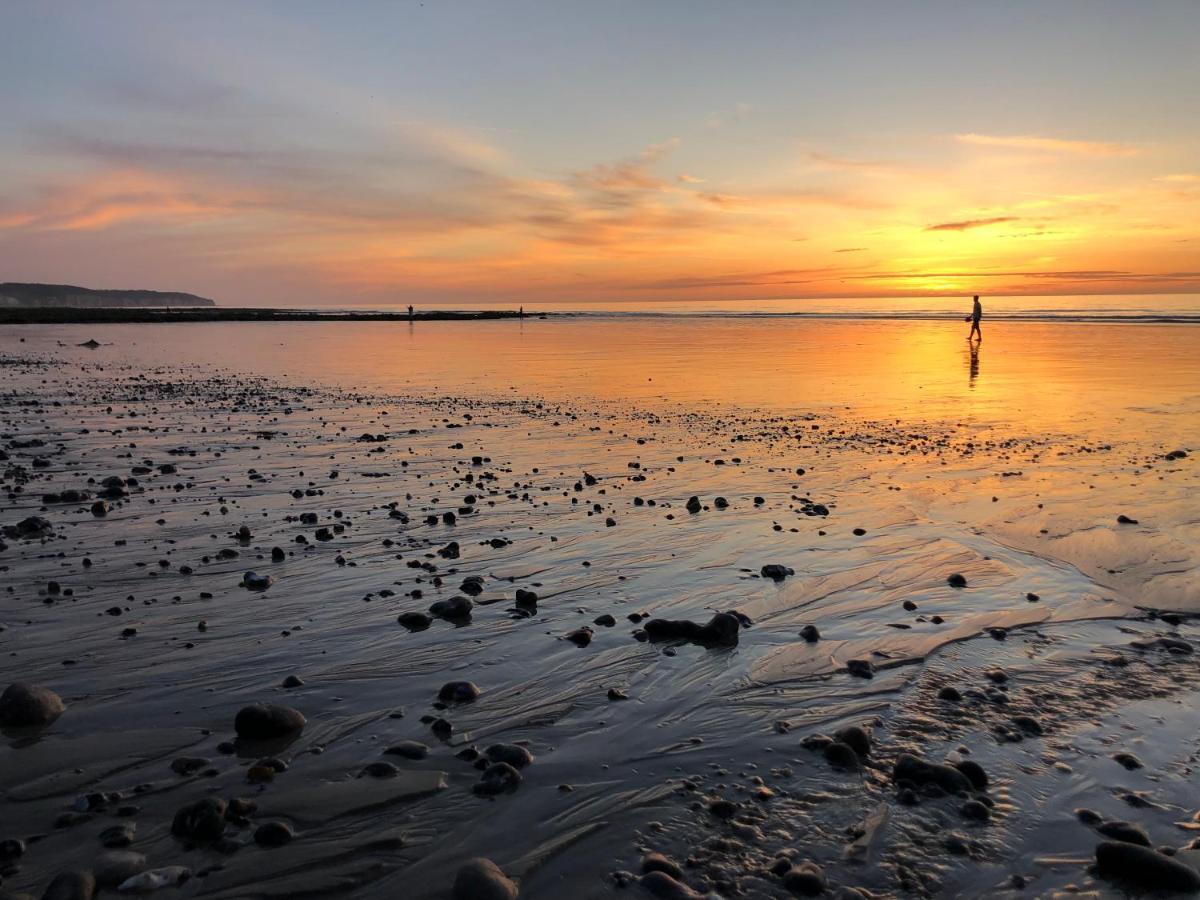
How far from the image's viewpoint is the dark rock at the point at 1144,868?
4.36 meters

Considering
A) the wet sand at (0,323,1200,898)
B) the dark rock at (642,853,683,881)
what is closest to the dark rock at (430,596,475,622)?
the wet sand at (0,323,1200,898)

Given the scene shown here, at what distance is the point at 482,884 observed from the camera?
424 cm

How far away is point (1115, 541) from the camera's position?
11125 mm

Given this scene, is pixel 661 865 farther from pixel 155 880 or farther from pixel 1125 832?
pixel 1125 832

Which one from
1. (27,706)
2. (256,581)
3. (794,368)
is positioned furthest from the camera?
(794,368)

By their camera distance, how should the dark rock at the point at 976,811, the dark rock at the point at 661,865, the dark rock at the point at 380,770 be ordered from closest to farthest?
the dark rock at the point at 661,865 < the dark rock at the point at 976,811 < the dark rock at the point at 380,770

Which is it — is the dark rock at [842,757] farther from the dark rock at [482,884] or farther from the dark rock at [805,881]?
the dark rock at [482,884]

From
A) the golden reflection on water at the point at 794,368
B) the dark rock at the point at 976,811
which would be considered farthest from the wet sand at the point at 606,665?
the golden reflection on water at the point at 794,368

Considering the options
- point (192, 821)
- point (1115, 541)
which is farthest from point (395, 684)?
point (1115, 541)

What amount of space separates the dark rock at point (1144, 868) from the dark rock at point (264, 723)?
215 inches

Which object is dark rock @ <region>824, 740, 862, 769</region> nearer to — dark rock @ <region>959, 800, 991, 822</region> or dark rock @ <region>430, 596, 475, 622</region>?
dark rock @ <region>959, 800, 991, 822</region>

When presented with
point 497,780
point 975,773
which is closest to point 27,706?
point 497,780

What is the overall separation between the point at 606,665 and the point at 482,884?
322 centimetres

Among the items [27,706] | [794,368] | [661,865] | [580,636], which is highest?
[794,368]
